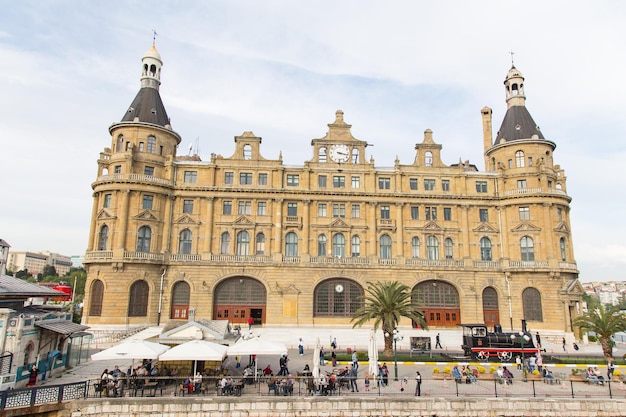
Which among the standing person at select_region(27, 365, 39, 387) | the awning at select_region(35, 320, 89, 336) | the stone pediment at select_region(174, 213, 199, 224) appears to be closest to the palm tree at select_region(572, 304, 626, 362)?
the awning at select_region(35, 320, 89, 336)

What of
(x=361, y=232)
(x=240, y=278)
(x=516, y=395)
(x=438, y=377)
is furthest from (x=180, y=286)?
(x=516, y=395)

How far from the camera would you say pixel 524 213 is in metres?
54.7

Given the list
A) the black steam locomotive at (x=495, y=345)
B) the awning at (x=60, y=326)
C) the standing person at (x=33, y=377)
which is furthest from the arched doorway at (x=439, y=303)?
the standing person at (x=33, y=377)

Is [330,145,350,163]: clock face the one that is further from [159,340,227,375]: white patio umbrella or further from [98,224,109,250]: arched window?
[159,340,227,375]: white patio umbrella

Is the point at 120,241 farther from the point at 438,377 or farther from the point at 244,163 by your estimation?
the point at 438,377

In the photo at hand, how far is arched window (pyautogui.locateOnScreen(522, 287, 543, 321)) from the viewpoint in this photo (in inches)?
2018

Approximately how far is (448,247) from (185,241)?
32781 millimetres

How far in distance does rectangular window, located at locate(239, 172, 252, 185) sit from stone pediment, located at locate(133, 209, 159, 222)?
438 inches

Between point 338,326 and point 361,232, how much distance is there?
1177 cm

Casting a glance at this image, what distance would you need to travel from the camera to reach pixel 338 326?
51.0m

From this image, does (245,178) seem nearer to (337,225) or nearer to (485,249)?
(337,225)

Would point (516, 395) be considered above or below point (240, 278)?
below

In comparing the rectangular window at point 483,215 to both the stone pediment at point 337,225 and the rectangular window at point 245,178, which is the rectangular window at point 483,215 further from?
the rectangular window at point 245,178

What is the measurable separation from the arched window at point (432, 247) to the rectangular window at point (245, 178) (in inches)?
935
